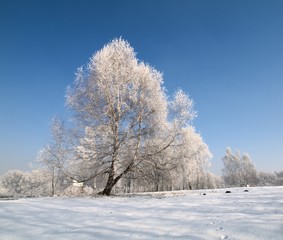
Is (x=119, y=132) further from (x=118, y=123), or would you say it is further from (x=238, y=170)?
(x=238, y=170)

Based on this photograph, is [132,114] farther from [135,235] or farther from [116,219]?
[135,235]

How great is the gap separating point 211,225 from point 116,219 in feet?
7.89

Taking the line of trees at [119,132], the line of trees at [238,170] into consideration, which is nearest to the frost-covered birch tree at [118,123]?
the line of trees at [119,132]

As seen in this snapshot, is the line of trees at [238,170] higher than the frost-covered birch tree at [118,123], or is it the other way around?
the line of trees at [238,170]

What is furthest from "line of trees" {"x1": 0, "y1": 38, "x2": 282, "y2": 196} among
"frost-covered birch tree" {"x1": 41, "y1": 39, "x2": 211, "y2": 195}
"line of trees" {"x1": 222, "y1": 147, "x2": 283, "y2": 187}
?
"line of trees" {"x1": 222, "y1": 147, "x2": 283, "y2": 187}

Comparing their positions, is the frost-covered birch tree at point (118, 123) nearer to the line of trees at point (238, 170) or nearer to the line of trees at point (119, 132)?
the line of trees at point (119, 132)

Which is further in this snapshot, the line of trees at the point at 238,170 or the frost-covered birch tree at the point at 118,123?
the line of trees at the point at 238,170

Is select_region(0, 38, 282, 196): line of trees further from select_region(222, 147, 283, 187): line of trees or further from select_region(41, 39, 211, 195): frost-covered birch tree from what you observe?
select_region(222, 147, 283, 187): line of trees

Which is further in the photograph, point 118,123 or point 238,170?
point 238,170

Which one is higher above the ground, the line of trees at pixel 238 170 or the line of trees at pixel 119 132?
the line of trees at pixel 238 170

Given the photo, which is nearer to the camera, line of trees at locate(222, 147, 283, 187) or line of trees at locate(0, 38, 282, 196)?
line of trees at locate(0, 38, 282, 196)

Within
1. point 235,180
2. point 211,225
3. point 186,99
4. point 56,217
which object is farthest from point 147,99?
point 235,180

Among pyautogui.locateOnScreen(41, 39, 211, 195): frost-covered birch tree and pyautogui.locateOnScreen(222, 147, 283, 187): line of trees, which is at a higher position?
pyautogui.locateOnScreen(222, 147, 283, 187): line of trees

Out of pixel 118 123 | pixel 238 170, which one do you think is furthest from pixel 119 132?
pixel 238 170
